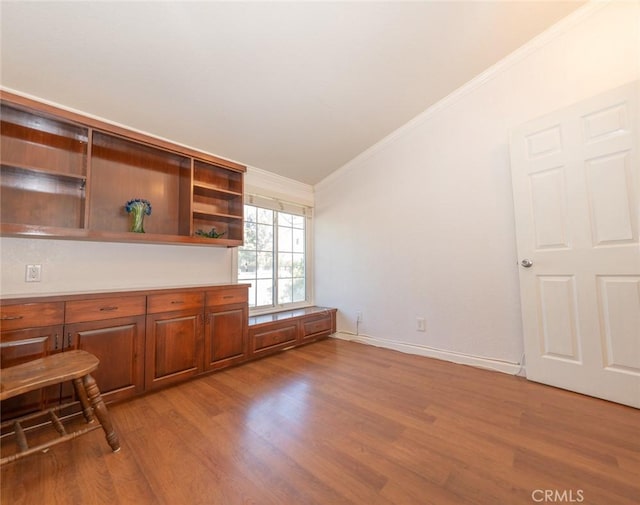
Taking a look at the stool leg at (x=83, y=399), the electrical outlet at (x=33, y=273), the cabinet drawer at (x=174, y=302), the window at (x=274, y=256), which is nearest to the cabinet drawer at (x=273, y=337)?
the window at (x=274, y=256)

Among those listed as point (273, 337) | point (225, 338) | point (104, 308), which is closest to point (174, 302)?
point (104, 308)

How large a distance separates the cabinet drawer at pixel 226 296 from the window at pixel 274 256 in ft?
1.86

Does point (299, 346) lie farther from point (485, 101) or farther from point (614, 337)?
point (485, 101)

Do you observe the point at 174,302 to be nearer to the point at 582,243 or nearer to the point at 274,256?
the point at 274,256

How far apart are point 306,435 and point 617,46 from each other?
345 cm

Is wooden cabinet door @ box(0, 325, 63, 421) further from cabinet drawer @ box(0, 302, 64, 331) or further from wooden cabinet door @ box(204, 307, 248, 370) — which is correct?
wooden cabinet door @ box(204, 307, 248, 370)

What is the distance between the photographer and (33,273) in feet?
6.35

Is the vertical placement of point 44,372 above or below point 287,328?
above

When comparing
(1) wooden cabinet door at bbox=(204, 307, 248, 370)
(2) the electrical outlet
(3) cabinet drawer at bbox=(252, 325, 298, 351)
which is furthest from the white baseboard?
(2) the electrical outlet

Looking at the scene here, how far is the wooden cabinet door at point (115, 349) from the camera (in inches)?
71.2

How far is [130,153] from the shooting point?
8.00 feet

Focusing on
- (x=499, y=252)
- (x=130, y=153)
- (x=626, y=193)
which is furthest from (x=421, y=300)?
(x=130, y=153)

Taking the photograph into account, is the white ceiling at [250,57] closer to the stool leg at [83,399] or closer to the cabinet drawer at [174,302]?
the cabinet drawer at [174,302]

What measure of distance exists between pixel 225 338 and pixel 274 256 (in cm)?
135
